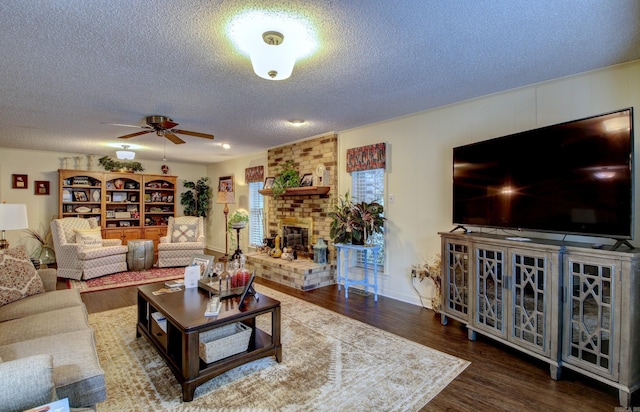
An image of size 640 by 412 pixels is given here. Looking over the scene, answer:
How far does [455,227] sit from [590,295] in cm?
145

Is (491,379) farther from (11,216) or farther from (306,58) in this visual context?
(11,216)

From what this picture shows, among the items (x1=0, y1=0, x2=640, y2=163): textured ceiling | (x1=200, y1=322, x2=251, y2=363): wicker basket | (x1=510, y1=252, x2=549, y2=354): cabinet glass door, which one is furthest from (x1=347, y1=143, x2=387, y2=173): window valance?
(x1=200, y1=322, x2=251, y2=363): wicker basket

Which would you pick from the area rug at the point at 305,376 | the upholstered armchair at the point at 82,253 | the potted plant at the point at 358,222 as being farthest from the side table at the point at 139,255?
the potted plant at the point at 358,222

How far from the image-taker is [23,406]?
115 centimetres

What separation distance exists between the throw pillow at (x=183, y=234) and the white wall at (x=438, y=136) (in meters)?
3.63

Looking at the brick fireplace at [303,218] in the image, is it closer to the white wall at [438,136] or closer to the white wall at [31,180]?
the white wall at [438,136]

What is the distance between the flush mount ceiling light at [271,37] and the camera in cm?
190

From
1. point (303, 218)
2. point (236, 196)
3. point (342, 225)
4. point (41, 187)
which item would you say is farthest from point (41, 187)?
point (342, 225)

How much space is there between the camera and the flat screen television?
6.86ft

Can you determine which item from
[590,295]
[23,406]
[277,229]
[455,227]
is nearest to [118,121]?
[277,229]

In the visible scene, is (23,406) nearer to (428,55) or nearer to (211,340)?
(211,340)

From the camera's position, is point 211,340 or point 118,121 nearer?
point 211,340

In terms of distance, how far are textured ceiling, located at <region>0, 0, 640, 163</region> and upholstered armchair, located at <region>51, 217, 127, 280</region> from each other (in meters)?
2.22

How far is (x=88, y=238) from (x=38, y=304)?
3.75 meters
